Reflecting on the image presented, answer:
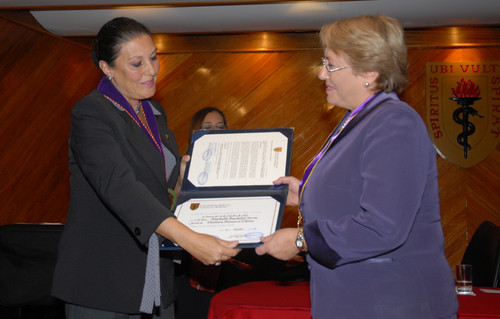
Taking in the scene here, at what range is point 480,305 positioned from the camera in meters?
2.41

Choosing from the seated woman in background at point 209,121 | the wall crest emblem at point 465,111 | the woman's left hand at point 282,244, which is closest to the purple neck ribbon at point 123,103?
the woman's left hand at point 282,244

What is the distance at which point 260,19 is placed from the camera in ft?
19.0

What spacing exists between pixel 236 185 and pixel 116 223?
0.46m

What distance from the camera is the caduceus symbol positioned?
6270 mm

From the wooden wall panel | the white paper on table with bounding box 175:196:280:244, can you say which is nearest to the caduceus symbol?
the wooden wall panel

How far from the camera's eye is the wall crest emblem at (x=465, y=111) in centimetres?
627

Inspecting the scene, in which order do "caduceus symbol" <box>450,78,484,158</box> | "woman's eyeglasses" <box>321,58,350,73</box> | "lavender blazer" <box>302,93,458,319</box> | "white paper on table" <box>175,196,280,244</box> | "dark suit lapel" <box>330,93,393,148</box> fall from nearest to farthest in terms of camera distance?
"lavender blazer" <box>302,93,458,319</box>, "dark suit lapel" <box>330,93,393,148</box>, "woman's eyeglasses" <box>321,58,350,73</box>, "white paper on table" <box>175,196,280,244</box>, "caduceus symbol" <box>450,78,484,158</box>

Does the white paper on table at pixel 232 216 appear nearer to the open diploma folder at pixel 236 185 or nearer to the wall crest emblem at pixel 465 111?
the open diploma folder at pixel 236 185

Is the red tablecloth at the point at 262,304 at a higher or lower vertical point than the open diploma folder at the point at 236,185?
lower

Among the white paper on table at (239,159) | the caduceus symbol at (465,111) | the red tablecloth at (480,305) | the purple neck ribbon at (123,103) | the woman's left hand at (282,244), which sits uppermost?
the caduceus symbol at (465,111)

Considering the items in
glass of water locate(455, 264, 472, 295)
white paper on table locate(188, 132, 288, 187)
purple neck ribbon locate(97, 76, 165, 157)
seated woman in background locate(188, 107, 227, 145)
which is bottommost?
glass of water locate(455, 264, 472, 295)

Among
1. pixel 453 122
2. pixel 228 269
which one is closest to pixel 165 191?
pixel 228 269

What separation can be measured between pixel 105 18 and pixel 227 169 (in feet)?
13.0

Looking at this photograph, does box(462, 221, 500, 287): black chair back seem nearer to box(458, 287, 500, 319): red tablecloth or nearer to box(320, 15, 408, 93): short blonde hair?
box(458, 287, 500, 319): red tablecloth
